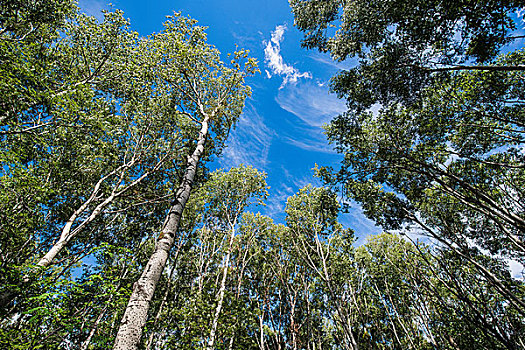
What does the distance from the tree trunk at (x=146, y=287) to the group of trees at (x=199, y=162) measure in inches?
0.9

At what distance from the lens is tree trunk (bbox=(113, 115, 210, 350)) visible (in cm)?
239

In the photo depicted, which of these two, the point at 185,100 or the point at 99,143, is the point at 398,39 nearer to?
the point at 185,100

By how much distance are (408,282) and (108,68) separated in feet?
86.8

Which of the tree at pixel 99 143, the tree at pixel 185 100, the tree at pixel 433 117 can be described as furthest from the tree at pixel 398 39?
the tree at pixel 99 143

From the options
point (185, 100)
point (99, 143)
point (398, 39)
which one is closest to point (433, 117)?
point (398, 39)

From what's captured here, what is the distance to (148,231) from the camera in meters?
15.2

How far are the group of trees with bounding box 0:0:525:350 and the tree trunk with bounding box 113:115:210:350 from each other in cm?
2

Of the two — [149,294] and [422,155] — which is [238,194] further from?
[149,294]

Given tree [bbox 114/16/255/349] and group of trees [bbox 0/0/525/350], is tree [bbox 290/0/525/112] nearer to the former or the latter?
group of trees [bbox 0/0/525/350]

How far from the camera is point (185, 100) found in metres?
9.31

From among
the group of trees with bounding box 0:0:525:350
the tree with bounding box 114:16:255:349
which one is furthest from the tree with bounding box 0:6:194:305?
the tree with bounding box 114:16:255:349

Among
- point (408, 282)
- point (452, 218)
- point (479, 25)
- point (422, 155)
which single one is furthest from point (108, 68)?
point (408, 282)

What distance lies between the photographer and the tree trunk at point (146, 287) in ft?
7.85

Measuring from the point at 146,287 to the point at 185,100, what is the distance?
8.45m
